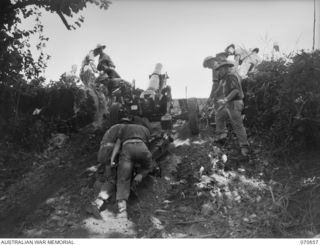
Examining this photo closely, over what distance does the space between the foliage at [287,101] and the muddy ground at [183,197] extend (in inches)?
14.0

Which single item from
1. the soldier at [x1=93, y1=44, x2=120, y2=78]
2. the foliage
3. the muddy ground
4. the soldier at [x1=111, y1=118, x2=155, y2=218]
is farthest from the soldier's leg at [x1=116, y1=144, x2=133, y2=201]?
the soldier at [x1=93, y1=44, x2=120, y2=78]

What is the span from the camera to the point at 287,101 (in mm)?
8062

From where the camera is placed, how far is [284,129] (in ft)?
27.2

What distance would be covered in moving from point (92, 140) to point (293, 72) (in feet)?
14.4

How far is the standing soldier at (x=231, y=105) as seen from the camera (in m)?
Answer: 8.21

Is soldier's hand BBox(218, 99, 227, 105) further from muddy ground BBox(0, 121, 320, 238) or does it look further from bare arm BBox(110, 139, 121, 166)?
bare arm BBox(110, 139, 121, 166)

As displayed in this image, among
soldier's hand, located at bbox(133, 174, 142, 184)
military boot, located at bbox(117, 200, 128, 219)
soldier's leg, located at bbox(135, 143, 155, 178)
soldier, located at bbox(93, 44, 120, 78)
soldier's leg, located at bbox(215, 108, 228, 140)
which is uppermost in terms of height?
soldier, located at bbox(93, 44, 120, 78)

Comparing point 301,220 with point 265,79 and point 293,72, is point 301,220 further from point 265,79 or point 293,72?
point 265,79

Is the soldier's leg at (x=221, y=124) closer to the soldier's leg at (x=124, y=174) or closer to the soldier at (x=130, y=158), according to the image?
the soldier at (x=130, y=158)

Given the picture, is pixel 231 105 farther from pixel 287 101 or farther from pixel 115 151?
pixel 115 151

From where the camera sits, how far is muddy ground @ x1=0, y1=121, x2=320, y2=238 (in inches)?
256

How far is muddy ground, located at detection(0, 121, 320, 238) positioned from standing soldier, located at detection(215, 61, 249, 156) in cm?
31

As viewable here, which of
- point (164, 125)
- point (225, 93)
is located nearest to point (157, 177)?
point (164, 125)

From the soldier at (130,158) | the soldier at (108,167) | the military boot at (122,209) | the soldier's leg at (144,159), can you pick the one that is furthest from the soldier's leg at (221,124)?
the military boot at (122,209)
